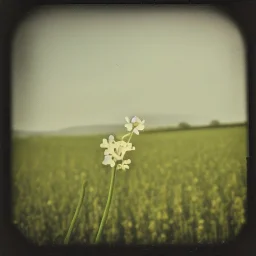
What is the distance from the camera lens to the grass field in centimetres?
90

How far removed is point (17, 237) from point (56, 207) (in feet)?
0.29

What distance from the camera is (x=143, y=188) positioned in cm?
91

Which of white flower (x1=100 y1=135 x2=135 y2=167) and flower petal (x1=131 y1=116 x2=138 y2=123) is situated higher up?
flower petal (x1=131 y1=116 x2=138 y2=123)

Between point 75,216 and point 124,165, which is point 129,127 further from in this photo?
point 75,216

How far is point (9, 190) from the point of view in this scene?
2.93 feet

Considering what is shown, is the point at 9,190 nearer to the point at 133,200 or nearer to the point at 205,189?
the point at 133,200

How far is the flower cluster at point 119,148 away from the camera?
0.91 m

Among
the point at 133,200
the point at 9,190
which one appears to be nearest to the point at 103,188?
the point at 133,200

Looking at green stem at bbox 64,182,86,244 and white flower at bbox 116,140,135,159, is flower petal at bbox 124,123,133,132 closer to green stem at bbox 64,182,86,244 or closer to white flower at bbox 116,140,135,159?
white flower at bbox 116,140,135,159

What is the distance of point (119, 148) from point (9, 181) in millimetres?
214

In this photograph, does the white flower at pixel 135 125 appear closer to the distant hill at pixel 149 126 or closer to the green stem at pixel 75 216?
the distant hill at pixel 149 126

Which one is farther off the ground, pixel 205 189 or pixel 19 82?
pixel 19 82

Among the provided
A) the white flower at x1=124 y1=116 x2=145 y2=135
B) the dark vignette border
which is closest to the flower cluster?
the white flower at x1=124 y1=116 x2=145 y2=135

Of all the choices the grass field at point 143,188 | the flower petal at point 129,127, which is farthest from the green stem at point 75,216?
the flower petal at point 129,127
